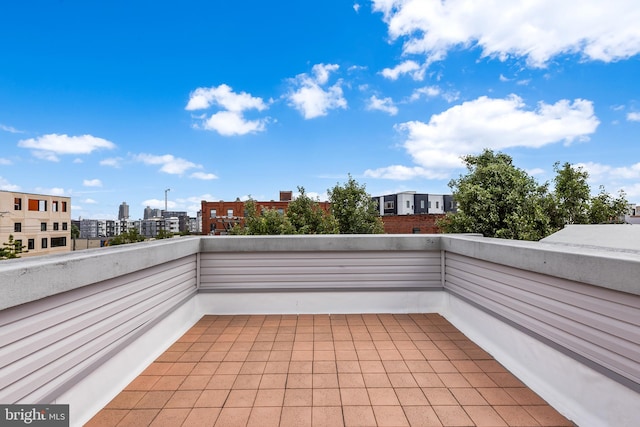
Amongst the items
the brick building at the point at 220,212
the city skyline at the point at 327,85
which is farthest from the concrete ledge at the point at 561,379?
the brick building at the point at 220,212

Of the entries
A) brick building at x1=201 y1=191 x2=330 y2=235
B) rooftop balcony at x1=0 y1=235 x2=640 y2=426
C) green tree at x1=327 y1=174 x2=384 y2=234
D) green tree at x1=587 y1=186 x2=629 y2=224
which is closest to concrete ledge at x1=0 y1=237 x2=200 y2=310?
rooftop balcony at x1=0 y1=235 x2=640 y2=426

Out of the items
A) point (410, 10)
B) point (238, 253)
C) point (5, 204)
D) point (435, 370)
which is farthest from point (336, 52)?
point (5, 204)

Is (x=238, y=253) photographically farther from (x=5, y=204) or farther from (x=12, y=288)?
(x=5, y=204)

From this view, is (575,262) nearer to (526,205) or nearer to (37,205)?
(526,205)

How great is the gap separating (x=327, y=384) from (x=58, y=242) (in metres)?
50.7

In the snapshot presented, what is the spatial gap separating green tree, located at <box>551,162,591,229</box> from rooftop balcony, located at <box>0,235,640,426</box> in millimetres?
10174

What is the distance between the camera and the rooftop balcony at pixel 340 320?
2.03m

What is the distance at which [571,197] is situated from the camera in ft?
38.8

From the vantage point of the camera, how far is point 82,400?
2.30 m

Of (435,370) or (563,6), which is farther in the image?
(563,6)

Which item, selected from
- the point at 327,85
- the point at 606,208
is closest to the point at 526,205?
the point at 606,208

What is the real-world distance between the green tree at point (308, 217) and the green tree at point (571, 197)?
1011 cm

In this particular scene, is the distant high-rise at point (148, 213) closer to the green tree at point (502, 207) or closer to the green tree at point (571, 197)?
the green tree at point (502, 207)

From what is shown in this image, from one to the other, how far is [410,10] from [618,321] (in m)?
11.0
